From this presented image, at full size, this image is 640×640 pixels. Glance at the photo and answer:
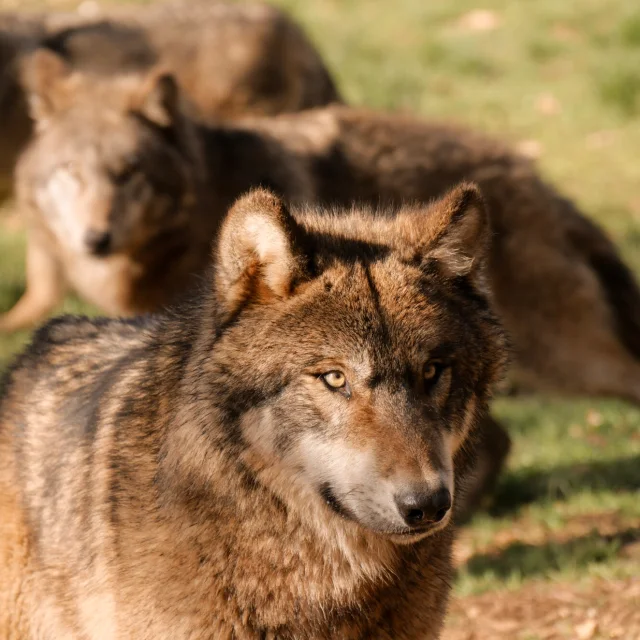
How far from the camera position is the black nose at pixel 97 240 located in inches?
262

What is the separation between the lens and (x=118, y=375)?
379cm

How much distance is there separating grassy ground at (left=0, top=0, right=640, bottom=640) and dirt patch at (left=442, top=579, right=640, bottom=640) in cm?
6

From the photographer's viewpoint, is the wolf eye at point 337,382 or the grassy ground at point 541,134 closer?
the wolf eye at point 337,382

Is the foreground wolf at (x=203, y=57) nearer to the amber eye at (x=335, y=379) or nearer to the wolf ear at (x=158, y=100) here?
the wolf ear at (x=158, y=100)

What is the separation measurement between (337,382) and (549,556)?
3.00 meters

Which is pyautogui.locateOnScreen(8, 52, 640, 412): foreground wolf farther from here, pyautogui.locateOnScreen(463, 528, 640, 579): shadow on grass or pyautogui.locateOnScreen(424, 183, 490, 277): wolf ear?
pyautogui.locateOnScreen(424, 183, 490, 277): wolf ear

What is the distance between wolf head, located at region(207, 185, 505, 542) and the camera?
2.99 meters

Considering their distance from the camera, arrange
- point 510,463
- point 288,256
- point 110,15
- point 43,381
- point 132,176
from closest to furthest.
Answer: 1. point 288,256
2. point 43,381
3. point 132,176
4. point 510,463
5. point 110,15

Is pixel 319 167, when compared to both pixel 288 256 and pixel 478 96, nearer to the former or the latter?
pixel 288 256

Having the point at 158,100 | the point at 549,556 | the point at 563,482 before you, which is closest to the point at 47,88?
the point at 158,100

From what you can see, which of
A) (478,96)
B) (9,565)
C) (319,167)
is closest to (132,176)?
(319,167)

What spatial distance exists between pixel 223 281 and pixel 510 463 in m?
4.53

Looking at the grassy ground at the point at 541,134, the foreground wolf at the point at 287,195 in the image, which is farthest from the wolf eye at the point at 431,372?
the foreground wolf at the point at 287,195

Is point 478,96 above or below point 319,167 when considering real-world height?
above
